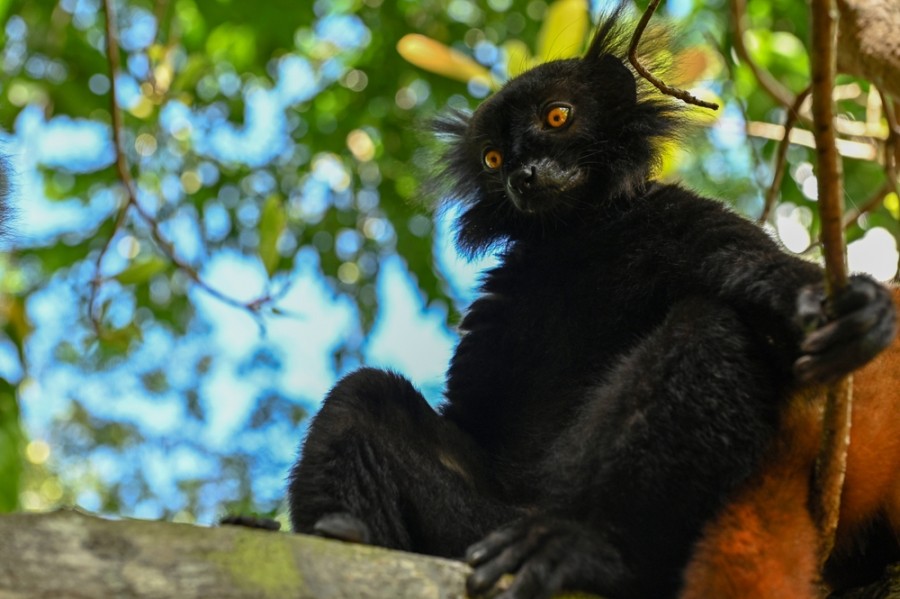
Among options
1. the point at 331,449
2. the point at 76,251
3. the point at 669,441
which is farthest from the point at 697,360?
the point at 76,251

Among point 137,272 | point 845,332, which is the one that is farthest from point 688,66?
point 137,272

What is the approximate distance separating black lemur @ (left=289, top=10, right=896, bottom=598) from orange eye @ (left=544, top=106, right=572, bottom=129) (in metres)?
0.02

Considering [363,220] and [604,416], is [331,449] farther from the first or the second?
[363,220]

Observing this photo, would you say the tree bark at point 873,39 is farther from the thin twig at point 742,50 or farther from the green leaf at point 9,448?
the green leaf at point 9,448

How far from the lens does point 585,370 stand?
4559mm

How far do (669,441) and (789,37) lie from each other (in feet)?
19.8

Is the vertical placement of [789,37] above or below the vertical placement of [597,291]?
above

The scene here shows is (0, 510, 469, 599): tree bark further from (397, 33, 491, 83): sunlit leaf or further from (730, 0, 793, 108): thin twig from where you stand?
(397, 33, 491, 83): sunlit leaf

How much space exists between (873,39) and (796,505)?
1.99m

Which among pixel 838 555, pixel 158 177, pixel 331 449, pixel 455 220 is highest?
pixel 158 177

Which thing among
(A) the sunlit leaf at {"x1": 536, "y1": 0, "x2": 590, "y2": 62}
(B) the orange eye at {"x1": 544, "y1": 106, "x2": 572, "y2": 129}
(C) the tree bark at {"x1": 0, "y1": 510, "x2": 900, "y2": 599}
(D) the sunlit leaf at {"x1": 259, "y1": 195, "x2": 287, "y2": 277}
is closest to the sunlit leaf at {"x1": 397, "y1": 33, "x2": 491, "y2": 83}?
(A) the sunlit leaf at {"x1": 536, "y1": 0, "x2": 590, "y2": 62}

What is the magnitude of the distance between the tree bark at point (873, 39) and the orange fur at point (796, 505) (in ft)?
3.59

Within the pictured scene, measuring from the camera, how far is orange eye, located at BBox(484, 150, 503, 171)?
5.27 m

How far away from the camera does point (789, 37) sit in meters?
8.69
